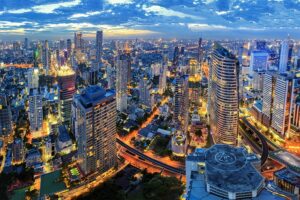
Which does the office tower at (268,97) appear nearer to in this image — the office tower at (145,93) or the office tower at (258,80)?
the office tower at (258,80)

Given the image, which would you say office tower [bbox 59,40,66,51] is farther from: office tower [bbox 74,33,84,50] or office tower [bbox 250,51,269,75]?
office tower [bbox 250,51,269,75]

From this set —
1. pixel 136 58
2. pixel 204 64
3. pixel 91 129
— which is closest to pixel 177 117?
pixel 91 129

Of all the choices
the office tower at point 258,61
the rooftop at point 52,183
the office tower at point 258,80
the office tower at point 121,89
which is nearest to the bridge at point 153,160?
the rooftop at point 52,183

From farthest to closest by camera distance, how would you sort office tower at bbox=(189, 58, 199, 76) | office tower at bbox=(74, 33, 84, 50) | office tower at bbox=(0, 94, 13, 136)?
office tower at bbox=(74, 33, 84, 50) → office tower at bbox=(189, 58, 199, 76) → office tower at bbox=(0, 94, 13, 136)

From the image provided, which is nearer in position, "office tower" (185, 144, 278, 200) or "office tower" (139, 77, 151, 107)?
"office tower" (185, 144, 278, 200)

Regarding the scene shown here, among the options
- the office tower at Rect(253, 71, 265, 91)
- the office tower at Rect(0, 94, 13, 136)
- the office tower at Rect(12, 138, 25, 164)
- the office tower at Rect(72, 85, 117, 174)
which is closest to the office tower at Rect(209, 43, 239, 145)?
the office tower at Rect(72, 85, 117, 174)

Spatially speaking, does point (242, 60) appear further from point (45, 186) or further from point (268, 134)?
point (45, 186)

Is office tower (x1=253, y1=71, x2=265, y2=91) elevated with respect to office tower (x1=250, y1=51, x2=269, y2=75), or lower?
lower

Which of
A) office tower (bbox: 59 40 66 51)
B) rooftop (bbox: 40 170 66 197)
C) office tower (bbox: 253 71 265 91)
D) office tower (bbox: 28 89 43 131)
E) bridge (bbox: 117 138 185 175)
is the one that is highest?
office tower (bbox: 59 40 66 51)
